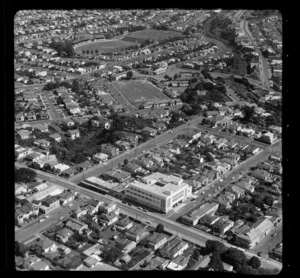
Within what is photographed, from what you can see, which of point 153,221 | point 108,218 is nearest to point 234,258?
point 153,221

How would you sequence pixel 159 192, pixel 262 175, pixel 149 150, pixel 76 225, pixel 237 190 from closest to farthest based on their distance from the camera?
pixel 76 225
pixel 159 192
pixel 237 190
pixel 262 175
pixel 149 150

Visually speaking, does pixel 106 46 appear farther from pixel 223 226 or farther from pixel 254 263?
pixel 254 263

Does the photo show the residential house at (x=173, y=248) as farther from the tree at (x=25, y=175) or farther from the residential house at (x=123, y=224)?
the tree at (x=25, y=175)

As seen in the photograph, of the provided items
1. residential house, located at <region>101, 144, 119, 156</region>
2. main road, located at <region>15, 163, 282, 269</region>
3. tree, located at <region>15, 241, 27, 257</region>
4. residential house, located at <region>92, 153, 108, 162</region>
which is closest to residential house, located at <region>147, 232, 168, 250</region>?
main road, located at <region>15, 163, 282, 269</region>
